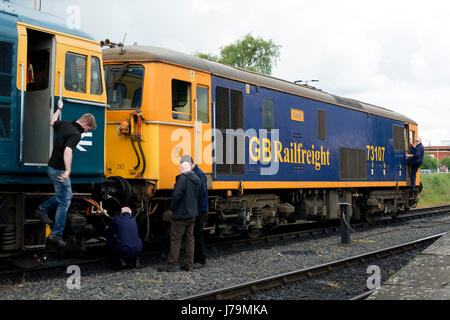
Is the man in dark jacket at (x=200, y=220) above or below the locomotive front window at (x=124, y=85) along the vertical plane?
below

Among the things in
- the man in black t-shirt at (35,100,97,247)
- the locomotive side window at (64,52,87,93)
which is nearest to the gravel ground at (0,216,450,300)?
the man in black t-shirt at (35,100,97,247)

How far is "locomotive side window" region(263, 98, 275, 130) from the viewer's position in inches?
426

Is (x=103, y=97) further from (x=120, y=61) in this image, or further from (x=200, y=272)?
(x=200, y=272)

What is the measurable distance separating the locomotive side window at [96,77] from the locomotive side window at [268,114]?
4524 millimetres

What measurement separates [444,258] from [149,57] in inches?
239

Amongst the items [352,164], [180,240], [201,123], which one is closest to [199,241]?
[180,240]

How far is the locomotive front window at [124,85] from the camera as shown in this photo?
8512mm

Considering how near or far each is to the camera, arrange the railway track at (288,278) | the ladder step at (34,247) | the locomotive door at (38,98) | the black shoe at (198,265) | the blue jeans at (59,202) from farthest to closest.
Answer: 1. the black shoe at (198,265)
2. the locomotive door at (38,98)
3. the blue jeans at (59,202)
4. the ladder step at (34,247)
5. the railway track at (288,278)

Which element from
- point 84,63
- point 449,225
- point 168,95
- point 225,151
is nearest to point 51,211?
point 84,63

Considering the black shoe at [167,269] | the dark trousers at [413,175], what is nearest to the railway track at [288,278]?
the black shoe at [167,269]

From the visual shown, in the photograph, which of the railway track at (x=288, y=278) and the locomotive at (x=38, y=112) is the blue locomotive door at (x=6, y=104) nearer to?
the locomotive at (x=38, y=112)

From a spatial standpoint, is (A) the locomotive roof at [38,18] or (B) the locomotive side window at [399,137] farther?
(B) the locomotive side window at [399,137]
